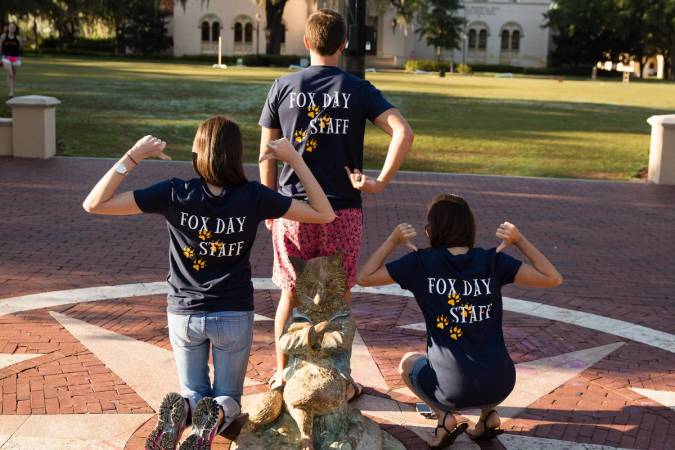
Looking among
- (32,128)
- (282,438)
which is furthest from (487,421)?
(32,128)

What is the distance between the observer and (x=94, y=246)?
26.9 ft

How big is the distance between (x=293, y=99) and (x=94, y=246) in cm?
473

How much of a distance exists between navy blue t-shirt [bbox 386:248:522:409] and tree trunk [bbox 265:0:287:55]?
62.0 metres

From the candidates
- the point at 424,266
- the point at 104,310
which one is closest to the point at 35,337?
the point at 104,310

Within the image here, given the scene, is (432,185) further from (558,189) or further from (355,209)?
(355,209)

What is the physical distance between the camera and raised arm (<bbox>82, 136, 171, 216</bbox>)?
350 cm

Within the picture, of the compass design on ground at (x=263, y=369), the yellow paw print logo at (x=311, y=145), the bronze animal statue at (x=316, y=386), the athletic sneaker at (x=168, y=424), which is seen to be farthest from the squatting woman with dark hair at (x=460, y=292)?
the athletic sneaker at (x=168, y=424)

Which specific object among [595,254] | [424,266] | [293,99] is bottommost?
[595,254]

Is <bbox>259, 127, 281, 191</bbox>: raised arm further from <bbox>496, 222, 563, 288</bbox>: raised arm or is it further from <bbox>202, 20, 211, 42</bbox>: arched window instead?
<bbox>202, 20, 211, 42</bbox>: arched window

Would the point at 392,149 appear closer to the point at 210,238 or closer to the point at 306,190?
the point at 306,190

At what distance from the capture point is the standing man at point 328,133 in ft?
13.2

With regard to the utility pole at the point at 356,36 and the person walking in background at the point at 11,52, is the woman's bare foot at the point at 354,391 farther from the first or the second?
the person walking in background at the point at 11,52

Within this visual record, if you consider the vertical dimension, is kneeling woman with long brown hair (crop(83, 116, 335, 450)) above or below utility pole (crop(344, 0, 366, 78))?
below

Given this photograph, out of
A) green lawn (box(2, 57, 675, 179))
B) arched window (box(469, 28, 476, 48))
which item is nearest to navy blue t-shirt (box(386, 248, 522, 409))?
green lawn (box(2, 57, 675, 179))
